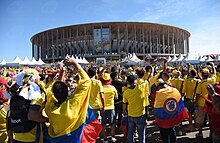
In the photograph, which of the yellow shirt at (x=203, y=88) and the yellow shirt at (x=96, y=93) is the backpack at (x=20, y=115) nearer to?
the yellow shirt at (x=96, y=93)

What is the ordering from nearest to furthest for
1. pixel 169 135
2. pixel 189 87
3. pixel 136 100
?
pixel 169 135 → pixel 136 100 → pixel 189 87

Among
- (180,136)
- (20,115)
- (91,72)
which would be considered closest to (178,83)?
(180,136)

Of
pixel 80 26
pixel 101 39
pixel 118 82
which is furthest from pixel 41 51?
pixel 118 82

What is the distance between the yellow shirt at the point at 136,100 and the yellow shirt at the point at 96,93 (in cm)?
86

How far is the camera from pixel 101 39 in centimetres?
6031

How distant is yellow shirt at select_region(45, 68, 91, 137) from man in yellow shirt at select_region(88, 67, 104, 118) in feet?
8.16

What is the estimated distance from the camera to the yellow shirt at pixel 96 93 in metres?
4.98

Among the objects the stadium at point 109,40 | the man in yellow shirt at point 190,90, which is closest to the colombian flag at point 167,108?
the man in yellow shirt at point 190,90

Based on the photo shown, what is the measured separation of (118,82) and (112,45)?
60388 mm

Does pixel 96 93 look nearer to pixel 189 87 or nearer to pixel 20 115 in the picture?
pixel 20 115

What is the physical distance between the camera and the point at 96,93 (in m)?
5.05

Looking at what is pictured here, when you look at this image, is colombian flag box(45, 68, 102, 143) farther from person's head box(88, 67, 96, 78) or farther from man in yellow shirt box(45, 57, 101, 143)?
person's head box(88, 67, 96, 78)

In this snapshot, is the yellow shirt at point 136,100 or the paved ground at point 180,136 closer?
the yellow shirt at point 136,100

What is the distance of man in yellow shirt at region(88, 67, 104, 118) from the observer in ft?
16.3
